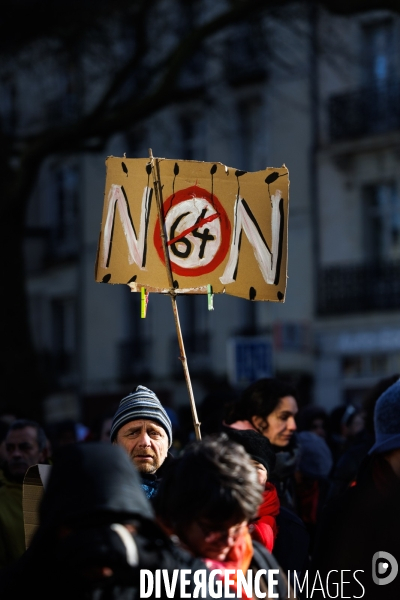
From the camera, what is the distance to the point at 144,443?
455cm

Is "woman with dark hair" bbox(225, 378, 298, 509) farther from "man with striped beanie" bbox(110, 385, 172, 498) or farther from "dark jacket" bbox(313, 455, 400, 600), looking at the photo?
"dark jacket" bbox(313, 455, 400, 600)

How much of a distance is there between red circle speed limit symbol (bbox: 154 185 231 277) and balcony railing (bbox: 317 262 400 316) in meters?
17.6

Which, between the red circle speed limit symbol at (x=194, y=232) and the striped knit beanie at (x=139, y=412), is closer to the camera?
the striped knit beanie at (x=139, y=412)

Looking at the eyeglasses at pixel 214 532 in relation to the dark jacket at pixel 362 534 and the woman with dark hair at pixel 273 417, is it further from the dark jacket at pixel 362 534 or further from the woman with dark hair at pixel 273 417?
the woman with dark hair at pixel 273 417

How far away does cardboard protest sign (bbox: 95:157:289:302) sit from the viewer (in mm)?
5250

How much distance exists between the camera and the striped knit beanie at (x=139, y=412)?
461cm

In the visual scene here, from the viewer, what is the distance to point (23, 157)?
53.4ft

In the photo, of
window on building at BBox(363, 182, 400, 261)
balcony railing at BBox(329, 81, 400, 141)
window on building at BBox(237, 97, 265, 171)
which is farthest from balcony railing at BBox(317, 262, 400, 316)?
window on building at BBox(237, 97, 265, 171)

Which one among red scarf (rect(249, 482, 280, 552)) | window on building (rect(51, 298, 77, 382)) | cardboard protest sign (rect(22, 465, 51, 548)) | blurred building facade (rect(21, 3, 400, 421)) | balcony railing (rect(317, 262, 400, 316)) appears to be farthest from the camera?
window on building (rect(51, 298, 77, 382))

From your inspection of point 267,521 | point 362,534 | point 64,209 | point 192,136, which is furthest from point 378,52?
point 362,534

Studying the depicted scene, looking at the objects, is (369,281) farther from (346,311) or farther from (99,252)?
(99,252)

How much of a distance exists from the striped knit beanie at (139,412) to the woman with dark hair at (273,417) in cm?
112

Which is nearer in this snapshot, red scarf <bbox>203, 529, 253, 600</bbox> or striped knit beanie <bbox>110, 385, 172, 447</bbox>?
red scarf <bbox>203, 529, 253, 600</bbox>

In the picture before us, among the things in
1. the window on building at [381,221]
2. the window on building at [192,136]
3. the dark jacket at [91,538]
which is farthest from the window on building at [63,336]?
the dark jacket at [91,538]
